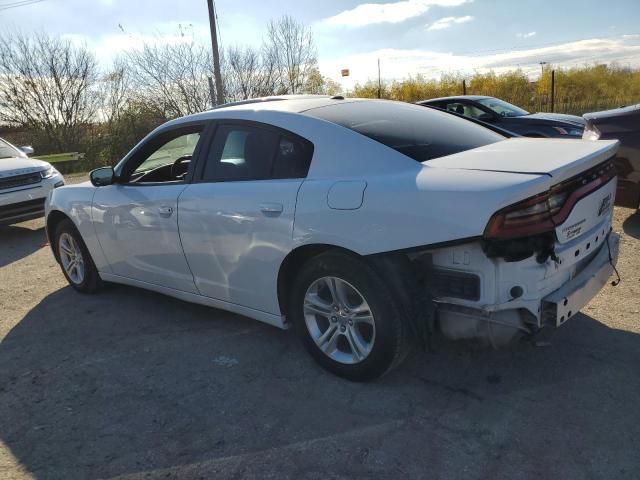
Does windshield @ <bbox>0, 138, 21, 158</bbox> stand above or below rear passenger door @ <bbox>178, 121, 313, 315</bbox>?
above

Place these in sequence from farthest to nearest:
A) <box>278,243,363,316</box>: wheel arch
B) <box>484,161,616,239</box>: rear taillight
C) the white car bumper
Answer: the white car bumper < <box>278,243,363,316</box>: wheel arch < <box>484,161,616,239</box>: rear taillight

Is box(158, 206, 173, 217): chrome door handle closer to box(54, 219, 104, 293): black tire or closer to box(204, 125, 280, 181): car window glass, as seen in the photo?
box(204, 125, 280, 181): car window glass

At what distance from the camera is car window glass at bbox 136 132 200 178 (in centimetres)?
396

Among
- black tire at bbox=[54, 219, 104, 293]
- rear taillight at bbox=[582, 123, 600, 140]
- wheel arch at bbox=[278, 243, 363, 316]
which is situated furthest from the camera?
rear taillight at bbox=[582, 123, 600, 140]

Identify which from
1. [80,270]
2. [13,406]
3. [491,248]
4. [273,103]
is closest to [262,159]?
[273,103]

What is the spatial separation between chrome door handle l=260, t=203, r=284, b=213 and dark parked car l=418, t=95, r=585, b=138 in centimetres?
688

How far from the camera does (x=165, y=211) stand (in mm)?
3695

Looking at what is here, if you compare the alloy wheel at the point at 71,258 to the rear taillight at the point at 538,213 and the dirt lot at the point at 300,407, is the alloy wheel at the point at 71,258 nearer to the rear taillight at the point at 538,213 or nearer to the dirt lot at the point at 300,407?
the dirt lot at the point at 300,407

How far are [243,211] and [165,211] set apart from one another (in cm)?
80

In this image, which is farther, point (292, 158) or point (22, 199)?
point (22, 199)

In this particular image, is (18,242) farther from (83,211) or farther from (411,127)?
(411,127)

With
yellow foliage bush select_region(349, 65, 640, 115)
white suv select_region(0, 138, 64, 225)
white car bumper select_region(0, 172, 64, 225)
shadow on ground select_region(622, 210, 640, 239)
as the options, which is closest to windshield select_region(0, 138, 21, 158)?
white suv select_region(0, 138, 64, 225)

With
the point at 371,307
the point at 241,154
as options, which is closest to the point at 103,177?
the point at 241,154

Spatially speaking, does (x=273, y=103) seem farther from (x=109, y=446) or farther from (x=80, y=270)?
(x=80, y=270)
